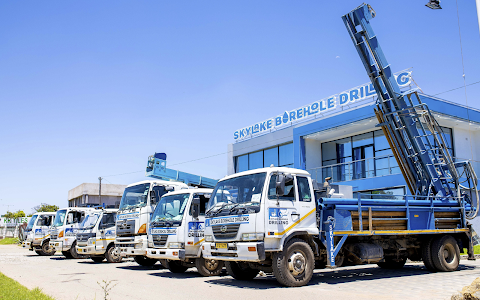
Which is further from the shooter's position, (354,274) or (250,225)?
(354,274)

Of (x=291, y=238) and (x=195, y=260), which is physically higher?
(x=291, y=238)

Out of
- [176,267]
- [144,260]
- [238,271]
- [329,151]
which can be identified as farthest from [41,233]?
[329,151]

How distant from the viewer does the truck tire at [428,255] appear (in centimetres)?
1170

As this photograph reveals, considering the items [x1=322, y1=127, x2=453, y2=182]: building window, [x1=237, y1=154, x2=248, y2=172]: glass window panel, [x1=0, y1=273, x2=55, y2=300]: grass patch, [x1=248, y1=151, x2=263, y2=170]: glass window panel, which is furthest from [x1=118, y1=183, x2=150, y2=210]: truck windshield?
[x1=237, y1=154, x2=248, y2=172]: glass window panel

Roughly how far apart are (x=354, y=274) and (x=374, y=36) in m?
6.87

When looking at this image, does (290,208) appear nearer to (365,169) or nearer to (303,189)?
(303,189)

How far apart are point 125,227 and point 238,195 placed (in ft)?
19.7

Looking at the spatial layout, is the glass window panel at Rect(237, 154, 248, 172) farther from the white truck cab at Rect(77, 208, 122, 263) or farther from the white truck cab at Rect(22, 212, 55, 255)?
the white truck cab at Rect(77, 208, 122, 263)

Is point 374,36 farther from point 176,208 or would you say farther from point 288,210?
point 176,208

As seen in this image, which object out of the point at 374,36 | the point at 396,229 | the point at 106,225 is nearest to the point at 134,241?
the point at 106,225

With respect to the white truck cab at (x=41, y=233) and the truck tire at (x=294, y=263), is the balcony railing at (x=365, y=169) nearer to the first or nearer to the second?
the truck tire at (x=294, y=263)

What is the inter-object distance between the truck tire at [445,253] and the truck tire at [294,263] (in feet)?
15.0

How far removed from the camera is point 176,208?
→ 1212 cm

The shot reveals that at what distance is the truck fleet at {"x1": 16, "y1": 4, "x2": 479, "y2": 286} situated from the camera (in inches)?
Result: 353
